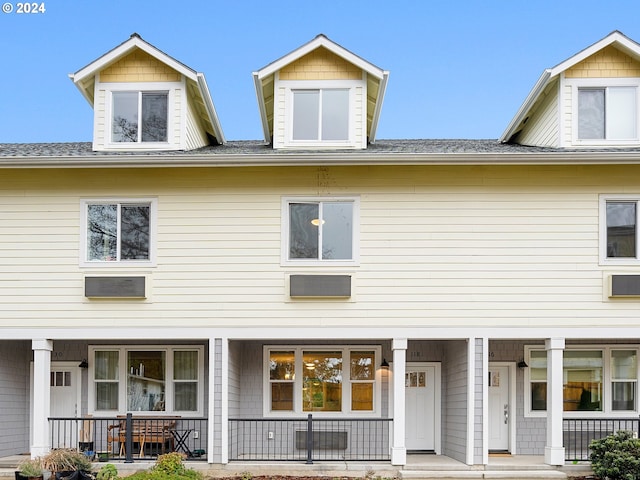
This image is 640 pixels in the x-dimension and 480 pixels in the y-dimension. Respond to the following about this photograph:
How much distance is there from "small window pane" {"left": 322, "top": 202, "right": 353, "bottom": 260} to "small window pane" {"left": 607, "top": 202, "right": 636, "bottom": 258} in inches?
203

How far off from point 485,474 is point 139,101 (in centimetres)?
1020

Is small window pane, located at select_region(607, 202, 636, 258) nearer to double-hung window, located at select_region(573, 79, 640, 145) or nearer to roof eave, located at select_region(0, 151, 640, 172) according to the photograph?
roof eave, located at select_region(0, 151, 640, 172)

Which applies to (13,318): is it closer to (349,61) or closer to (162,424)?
(162,424)

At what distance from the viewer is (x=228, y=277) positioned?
13.2 meters

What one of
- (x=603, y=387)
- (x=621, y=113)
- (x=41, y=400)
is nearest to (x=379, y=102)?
(x=621, y=113)

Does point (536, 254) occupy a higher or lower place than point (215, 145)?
lower

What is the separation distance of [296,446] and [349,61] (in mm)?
8487

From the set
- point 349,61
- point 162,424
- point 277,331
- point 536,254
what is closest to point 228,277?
point 277,331

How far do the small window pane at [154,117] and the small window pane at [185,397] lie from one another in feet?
18.2

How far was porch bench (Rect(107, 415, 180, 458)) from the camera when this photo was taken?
13.8 m

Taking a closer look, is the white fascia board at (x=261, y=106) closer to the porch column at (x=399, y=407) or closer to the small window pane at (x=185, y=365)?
the small window pane at (x=185, y=365)

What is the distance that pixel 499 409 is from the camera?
15.0 meters

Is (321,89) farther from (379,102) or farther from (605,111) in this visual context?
(605,111)

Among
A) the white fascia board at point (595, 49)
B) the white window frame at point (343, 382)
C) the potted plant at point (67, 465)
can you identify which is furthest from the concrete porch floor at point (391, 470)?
the white fascia board at point (595, 49)
